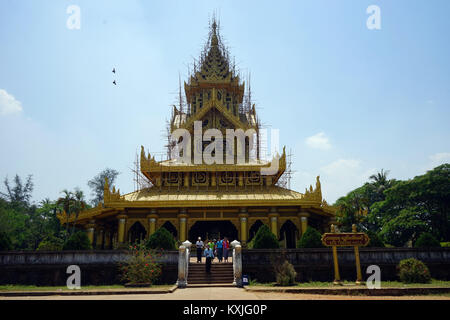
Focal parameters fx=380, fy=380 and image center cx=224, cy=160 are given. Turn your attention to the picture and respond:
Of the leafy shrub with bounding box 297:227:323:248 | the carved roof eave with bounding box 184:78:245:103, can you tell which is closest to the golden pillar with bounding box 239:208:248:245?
the leafy shrub with bounding box 297:227:323:248

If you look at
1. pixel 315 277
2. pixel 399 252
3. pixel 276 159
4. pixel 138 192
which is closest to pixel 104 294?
pixel 315 277

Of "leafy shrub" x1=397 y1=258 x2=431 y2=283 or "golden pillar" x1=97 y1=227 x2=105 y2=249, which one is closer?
"leafy shrub" x1=397 y1=258 x2=431 y2=283

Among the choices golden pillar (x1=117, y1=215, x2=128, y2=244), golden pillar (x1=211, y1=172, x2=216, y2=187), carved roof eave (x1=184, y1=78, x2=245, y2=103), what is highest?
carved roof eave (x1=184, y1=78, x2=245, y2=103)

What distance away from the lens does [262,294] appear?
14930 mm

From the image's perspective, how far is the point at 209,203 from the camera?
30828 millimetres

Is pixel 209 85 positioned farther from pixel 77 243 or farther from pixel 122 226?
pixel 77 243

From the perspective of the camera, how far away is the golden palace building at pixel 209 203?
1226 inches

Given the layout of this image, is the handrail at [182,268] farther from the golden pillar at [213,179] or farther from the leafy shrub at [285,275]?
the golden pillar at [213,179]

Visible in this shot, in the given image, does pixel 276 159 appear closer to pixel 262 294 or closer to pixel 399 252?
pixel 399 252

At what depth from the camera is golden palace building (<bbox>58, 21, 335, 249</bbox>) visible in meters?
31.1

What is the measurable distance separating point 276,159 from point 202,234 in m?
9.90

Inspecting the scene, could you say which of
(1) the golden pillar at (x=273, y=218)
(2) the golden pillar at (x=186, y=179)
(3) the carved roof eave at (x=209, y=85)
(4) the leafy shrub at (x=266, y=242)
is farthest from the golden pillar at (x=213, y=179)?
(3) the carved roof eave at (x=209, y=85)
